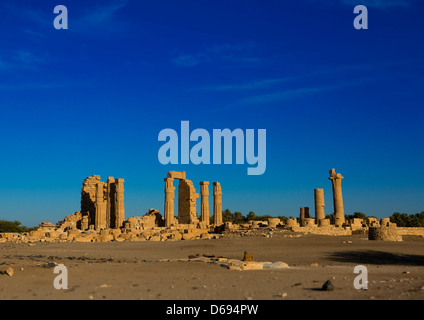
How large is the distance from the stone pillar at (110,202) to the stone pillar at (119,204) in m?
2.55

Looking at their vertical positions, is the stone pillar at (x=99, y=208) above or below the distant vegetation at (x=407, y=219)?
above

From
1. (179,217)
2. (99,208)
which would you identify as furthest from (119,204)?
(179,217)

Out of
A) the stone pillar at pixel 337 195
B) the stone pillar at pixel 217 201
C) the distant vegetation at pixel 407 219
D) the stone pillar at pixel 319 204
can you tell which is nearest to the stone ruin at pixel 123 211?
the stone pillar at pixel 217 201

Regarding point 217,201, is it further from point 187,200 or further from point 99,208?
point 99,208

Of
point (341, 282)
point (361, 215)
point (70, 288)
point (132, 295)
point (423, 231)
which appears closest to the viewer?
point (132, 295)

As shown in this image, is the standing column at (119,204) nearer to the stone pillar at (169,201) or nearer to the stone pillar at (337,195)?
the stone pillar at (169,201)

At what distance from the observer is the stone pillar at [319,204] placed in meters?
43.2

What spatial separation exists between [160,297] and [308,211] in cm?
4212

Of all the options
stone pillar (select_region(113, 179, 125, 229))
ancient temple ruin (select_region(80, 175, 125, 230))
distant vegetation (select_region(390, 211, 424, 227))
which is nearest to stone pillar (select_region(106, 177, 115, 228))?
ancient temple ruin (select_region(80, 175, 125, 230))

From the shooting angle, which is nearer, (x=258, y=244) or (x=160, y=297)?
(x=160, y=297)
